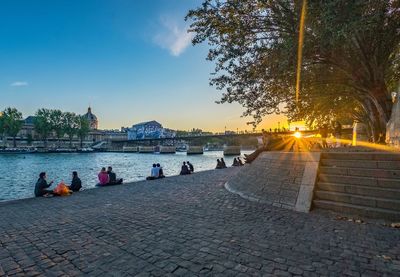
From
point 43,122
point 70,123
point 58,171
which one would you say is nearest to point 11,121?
point 43,122

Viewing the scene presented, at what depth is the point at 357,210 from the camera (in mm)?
A: 7305

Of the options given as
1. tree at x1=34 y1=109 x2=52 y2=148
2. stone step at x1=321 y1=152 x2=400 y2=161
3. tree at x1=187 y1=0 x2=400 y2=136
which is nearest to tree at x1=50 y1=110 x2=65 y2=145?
tree at x1=34 y1=109 x2=52 y2=148

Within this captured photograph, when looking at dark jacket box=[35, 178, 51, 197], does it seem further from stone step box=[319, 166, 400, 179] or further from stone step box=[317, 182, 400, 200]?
stone step box=[319, 166, 400, 179]

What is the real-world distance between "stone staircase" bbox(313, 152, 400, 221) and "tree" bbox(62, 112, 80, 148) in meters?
142

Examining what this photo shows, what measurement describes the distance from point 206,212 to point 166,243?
9.03 ft

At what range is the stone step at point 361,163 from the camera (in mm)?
8030

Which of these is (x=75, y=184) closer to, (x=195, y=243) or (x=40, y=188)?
(x=40, y=188)

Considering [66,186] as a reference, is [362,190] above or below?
above

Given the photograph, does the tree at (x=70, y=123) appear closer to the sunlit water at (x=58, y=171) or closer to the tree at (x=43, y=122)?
the tree at (x=43, y=122)

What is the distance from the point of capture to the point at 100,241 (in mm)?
5953

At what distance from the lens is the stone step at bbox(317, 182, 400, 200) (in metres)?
7.22

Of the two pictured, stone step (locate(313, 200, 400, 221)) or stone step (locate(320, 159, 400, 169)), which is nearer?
stone step (locate(313, 200, 400, 221))

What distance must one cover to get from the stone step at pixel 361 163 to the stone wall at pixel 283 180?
0.42 m

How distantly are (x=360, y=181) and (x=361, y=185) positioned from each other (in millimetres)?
142
